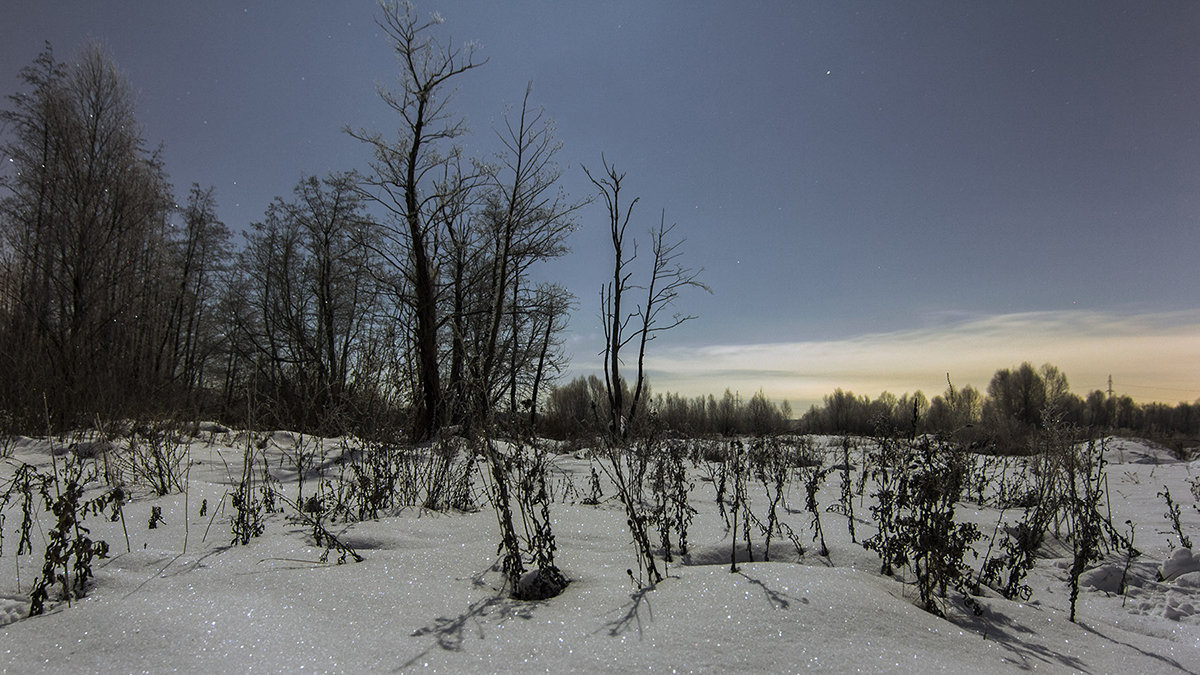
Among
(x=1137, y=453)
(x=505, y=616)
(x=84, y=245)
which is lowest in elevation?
A: (x=1137, y=453)

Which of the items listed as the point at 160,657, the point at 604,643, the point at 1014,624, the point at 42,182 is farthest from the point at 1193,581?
the point at 42,182

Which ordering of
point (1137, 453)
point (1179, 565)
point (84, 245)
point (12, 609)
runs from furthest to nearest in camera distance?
point (1137, 453) → point (84, 245) → point (1179, 565) → point (12, 609)

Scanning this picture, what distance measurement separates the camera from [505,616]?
191 cm

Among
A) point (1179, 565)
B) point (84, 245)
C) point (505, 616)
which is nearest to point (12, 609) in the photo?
A: point (505, 616)

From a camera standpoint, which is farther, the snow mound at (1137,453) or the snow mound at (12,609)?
the snow mound at (1137,453)

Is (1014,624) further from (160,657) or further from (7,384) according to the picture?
(7,384)

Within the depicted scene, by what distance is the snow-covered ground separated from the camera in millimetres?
1567

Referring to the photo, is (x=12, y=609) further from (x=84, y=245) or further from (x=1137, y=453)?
(x=1137, y=453)

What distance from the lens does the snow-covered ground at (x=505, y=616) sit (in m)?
1.57

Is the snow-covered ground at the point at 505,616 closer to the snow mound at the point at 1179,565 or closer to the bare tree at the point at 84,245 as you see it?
the snow mound at the point at 1179,565

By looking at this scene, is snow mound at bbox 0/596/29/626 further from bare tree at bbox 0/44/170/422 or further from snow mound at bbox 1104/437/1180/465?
snow mound at bbox 1104/437/1180/465

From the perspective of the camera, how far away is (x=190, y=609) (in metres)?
1.82

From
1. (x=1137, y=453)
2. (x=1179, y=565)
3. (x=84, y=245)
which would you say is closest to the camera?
(x=1179, y=565)

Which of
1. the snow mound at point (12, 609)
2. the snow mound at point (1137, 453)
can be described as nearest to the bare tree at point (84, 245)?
the snow mound at point (12, 609)
